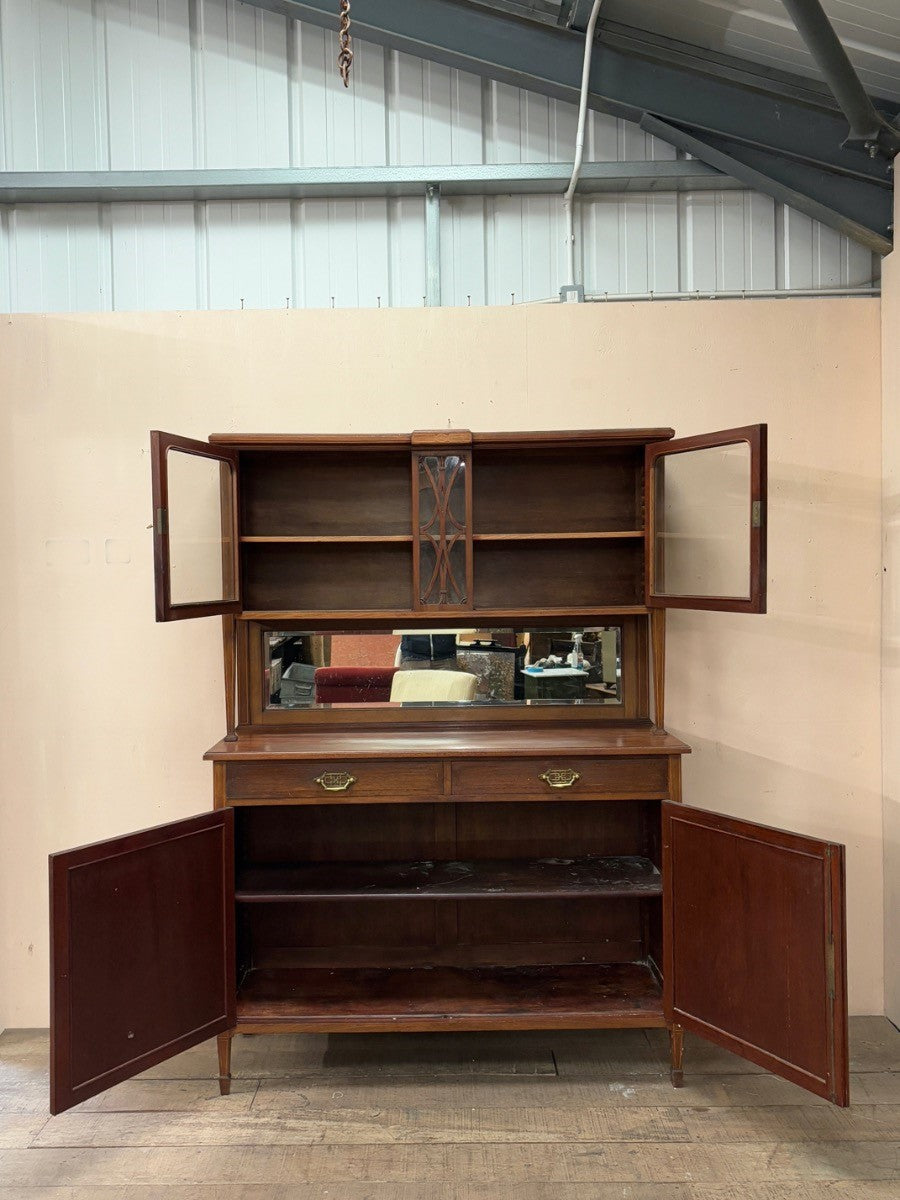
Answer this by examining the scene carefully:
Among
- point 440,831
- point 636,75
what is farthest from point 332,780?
point 636,75

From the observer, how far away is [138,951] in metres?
2.25

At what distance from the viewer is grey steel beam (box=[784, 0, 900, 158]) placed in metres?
2.05

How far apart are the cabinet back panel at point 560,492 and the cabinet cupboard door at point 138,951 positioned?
133 centimetres

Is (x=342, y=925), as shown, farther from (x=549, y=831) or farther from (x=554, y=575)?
(x=554, y=575)

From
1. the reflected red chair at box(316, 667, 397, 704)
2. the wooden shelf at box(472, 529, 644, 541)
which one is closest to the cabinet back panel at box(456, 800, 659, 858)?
the reflected red chair at box(316, 667, 397, 704)

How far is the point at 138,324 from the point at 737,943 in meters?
2.74

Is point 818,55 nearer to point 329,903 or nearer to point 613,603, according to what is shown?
point 613,603

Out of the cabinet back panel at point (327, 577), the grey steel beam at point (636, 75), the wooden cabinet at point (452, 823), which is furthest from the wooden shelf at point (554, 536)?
the grey steel beam at point (636, 75)

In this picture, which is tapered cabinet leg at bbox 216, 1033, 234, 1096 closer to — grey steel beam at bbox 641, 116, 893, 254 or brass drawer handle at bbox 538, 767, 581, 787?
brass drawer handle at bbox 538, 767, 581, 787

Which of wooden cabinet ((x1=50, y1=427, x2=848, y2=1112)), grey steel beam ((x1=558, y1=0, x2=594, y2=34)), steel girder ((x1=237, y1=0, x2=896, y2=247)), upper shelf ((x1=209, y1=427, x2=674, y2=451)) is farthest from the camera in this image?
steel girder ((x1=237, y1=0, x2=896, y2=247))

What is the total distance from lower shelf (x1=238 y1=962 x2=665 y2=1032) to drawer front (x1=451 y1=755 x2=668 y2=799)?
0.63 metres

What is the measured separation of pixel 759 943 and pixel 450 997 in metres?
0.94

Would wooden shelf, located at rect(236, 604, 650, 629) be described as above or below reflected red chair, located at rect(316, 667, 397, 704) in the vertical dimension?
above

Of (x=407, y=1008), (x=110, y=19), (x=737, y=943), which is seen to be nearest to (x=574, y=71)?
(x=110, y=19)
